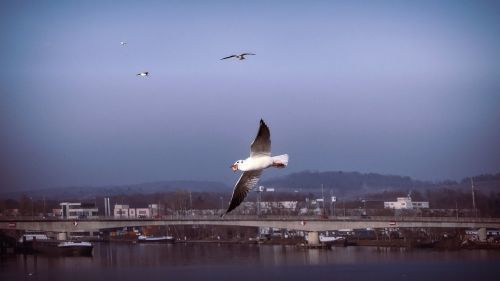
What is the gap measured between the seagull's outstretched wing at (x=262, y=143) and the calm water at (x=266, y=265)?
25285 mm

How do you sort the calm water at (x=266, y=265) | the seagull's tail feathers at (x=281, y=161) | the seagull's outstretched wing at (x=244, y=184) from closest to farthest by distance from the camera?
1. the seagull's tail feathers at (x=281, y=161)
2. the seagull's outstretched wing at (x=244, y=184)
3. the calm water at (x=266, y=265)

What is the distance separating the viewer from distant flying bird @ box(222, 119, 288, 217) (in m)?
15.4

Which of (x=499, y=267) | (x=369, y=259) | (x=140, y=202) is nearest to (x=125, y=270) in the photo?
(x=369, y=259)

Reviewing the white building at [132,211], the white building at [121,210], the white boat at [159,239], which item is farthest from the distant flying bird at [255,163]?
the white building at [121,210]

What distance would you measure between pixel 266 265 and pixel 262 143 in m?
32.8

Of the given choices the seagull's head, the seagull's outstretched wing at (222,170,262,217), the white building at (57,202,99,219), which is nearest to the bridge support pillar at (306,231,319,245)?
the white building at (57,202,99,219)

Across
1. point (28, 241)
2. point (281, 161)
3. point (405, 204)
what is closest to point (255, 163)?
point (281, 161)

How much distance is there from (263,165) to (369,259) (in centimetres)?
3573

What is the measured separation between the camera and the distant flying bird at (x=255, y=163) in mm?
Answer: 15359

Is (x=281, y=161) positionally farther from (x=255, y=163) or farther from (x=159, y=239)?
(x=159, y=239)

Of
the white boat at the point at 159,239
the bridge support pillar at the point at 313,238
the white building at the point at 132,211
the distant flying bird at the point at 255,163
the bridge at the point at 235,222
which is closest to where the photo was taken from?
the distant flying bird at the point at 255,163

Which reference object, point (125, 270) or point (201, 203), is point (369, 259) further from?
point (201, 203)

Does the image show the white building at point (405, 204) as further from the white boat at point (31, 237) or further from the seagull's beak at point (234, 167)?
the seagull's beak at point (234, 167)

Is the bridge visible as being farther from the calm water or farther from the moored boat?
the calm water
